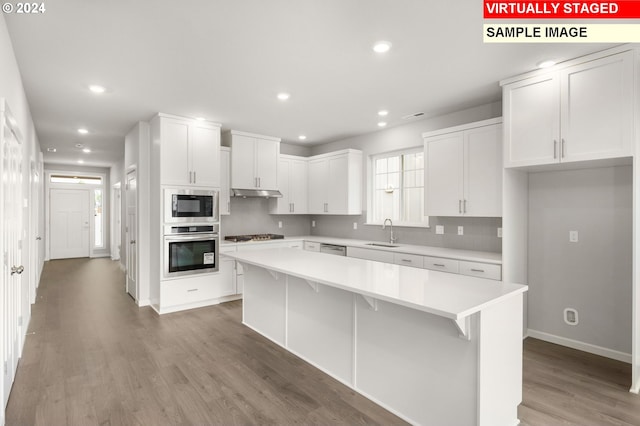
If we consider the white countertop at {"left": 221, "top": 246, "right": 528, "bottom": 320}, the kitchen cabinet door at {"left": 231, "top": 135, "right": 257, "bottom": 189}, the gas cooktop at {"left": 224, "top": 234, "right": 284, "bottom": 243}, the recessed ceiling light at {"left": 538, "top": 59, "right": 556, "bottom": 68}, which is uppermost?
the recessed ceiling light at {"left": 538, "top": 59, "right": 556, "bottom": 68}

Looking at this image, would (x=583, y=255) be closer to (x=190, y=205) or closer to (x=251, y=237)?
(x=251, y=237)

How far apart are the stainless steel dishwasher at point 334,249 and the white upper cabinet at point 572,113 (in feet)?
8.33

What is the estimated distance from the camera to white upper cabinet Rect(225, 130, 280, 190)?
5.24 metres

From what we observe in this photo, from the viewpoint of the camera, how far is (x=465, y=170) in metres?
3.87

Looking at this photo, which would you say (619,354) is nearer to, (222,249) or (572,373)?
(572,373)

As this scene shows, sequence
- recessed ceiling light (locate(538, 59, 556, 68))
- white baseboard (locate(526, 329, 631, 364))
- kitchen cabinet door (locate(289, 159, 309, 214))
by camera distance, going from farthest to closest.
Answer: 1. kitchen cabinet door (locate(289, 159, 309, 214))
2. white baseboard (locate(526, 329, 631, 364))
3. recessed ceiling light (locate(538, 59, 556, 68))

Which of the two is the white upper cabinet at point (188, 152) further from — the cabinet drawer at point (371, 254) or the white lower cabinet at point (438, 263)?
the white lower cabinet at point (438, 263)

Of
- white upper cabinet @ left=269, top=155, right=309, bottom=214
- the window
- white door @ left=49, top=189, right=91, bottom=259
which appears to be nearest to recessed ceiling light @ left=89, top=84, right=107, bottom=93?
white upper cabinet @ left=269, top=155, right=309, bottom=214

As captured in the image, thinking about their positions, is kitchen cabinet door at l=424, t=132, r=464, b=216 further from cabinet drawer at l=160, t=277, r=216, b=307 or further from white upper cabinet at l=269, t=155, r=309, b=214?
cabinet drawer at l=160, t=277, r=216, b=307

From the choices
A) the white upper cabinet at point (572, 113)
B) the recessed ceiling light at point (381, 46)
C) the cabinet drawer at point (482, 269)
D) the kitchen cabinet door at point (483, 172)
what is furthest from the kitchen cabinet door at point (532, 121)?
the recessed ceiling light at point (381, 46)

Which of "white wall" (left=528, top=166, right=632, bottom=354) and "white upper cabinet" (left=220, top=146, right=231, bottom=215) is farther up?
"white upper cabinet" (left=220, top=146, right=231, bottom=215)

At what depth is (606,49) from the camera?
2660 millimetres

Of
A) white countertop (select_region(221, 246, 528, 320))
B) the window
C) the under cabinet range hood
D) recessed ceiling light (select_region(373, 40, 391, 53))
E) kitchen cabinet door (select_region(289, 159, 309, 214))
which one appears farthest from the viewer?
kitchen cabinet door (select_region(289, 159, 309, 214))

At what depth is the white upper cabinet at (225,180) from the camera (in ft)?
17.0
